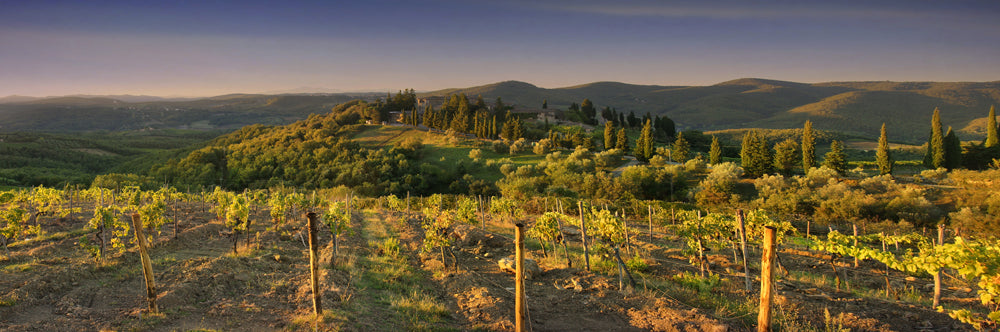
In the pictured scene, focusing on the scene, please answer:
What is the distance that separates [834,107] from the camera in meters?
120

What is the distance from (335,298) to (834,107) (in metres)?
150

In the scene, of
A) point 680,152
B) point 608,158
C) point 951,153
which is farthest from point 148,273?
point 951,153

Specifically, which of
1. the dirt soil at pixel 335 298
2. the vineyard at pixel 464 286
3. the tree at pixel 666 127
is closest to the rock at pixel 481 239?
the vineyard at pixel 464 286

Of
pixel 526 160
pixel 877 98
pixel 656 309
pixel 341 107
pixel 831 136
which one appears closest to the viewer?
pixel 656 309

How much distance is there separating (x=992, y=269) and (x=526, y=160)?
47.6 m

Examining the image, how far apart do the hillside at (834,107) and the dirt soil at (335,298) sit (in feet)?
347

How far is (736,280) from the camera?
10648 millimetres

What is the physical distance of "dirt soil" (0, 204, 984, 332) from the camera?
23.4 ft

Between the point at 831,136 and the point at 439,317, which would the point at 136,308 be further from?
the point at 831,136

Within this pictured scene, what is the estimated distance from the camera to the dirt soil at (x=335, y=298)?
712 cm

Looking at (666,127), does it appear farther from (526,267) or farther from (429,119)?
(526,267)

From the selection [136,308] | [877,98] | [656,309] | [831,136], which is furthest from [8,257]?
[877,98]

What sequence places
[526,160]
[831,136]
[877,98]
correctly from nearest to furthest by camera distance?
[526,160]
[831,136]
[877,98]

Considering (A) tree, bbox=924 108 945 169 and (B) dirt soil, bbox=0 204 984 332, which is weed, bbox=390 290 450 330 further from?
(A) tree, bbox=924 108 945 169
